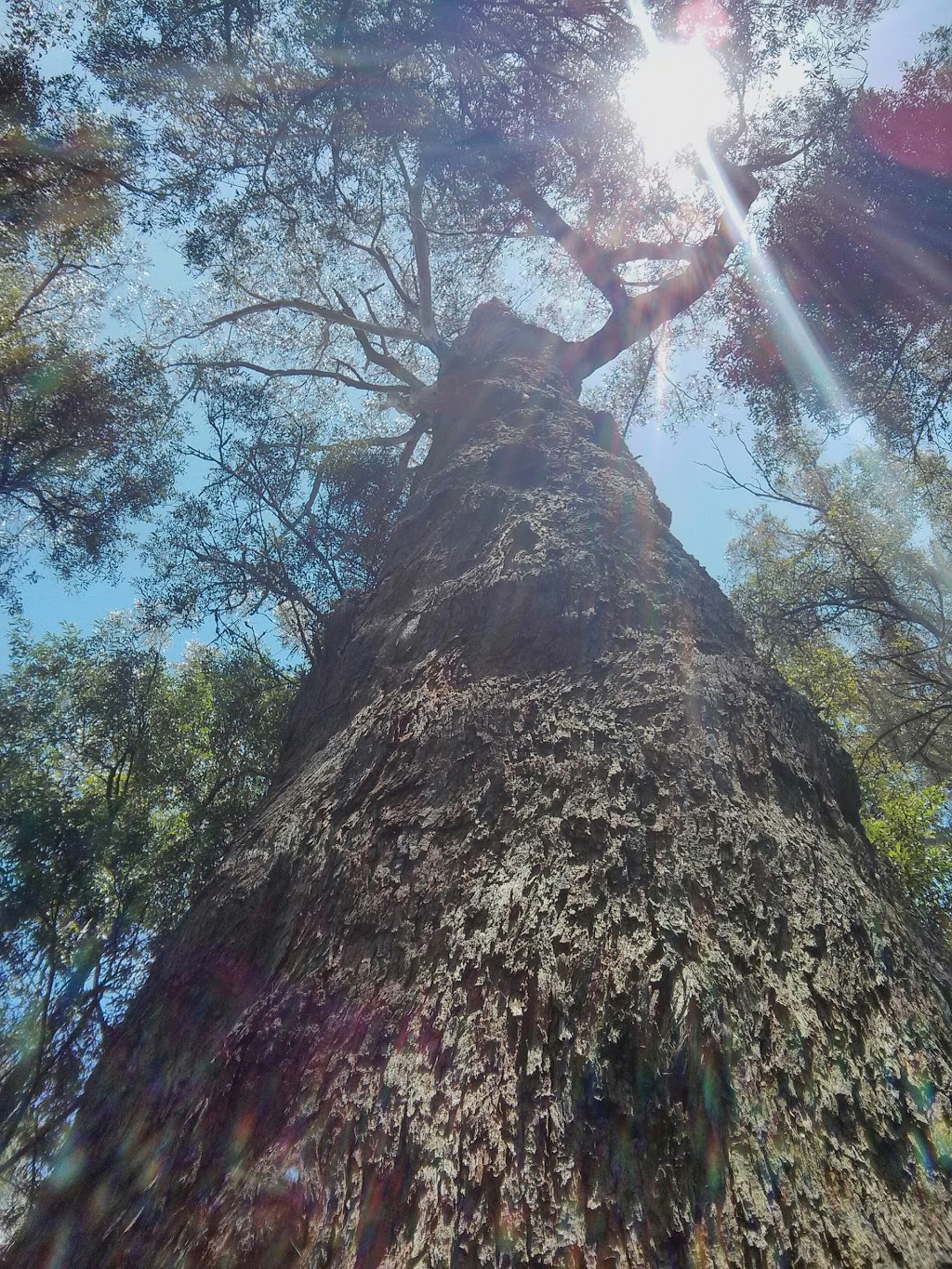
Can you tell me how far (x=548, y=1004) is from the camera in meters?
1.14

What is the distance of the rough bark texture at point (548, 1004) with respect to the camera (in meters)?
0.93

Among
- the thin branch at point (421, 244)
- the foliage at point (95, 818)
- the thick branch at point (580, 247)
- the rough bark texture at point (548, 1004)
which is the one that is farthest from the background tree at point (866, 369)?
the foliage at point (95, 818)

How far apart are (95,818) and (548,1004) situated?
7429 millimetres

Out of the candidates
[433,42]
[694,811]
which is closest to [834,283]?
[433,42]

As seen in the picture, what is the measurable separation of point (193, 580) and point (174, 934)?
6680mm

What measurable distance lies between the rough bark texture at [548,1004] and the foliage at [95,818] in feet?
18.3

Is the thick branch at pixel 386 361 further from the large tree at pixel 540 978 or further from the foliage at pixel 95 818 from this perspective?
A: the large tree at pixel 540 978

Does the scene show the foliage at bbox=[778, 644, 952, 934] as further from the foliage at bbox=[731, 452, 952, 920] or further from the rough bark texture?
the rough bark texture

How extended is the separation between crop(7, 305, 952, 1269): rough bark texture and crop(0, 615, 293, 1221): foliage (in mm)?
5567

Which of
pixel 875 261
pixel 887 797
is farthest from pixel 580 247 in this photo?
pixel 887 797

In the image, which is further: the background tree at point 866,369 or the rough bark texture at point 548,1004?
the background tree at point 866,369

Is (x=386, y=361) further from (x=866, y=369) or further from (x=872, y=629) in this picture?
(x=872, y=629)

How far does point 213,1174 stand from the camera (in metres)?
1.13

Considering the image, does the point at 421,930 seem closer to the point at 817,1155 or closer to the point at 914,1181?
the point at 817,1155
